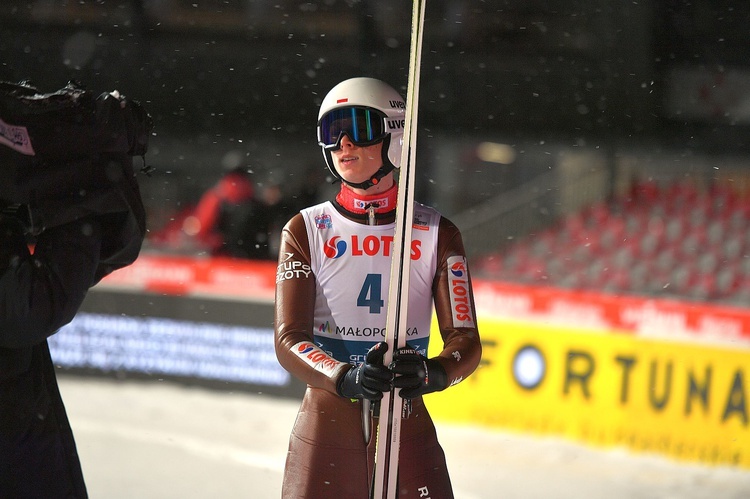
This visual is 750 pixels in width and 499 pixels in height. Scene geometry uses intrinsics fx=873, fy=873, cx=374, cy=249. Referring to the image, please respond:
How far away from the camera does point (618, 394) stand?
13.5 feet

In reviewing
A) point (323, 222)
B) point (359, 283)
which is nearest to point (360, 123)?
point (323, 222)

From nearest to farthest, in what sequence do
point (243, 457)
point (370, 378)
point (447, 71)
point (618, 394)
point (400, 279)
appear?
point (370, 378)
point (400, 279)
point (243, 457)
point (618, 394)
point (447, 71)

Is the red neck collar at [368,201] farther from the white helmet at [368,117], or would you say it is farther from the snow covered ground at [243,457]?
the snow covered ground at [243,457]

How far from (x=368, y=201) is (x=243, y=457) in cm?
218

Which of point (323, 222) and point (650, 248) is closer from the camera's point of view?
point (323, 222)

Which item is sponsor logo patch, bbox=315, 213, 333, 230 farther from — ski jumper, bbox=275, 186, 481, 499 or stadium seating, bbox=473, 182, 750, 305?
stadium seating, bbox=473, 182, 750, 305

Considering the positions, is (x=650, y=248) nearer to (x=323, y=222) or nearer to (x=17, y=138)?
(x=323, y=222)

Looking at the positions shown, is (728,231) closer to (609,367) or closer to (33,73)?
(609,367)

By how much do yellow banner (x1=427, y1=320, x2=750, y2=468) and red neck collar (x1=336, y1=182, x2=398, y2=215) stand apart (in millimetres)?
2133

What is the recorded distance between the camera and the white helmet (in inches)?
75.6

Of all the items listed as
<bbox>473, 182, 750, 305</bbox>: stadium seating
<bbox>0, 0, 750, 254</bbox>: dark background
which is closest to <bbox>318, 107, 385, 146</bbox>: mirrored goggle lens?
<bbox>0, 0, 750, 254</bbox>: dark background

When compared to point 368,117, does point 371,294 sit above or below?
below

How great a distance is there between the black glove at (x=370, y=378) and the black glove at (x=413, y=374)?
22 millimetres

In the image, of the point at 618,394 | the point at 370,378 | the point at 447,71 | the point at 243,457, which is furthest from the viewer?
the point at 447,71
